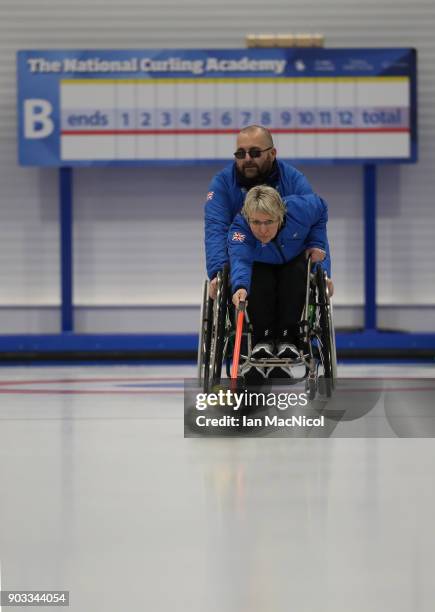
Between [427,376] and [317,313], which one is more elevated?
[317,313]

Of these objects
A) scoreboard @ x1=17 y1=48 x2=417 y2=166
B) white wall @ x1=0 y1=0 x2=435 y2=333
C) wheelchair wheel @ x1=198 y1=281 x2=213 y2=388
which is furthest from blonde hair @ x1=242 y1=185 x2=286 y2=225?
white wall @ x1=0 y1=0 x2=435 y2=333

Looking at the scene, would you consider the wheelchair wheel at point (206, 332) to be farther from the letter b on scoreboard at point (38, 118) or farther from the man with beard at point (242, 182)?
the letter b on scoreboard at point (38, 118)

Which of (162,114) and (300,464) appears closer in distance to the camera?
(300,464)

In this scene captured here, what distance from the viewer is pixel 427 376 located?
18.4 feet

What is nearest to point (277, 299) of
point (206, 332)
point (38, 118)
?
point (206, 332)

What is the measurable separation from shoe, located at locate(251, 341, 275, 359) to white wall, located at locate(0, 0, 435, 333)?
373 centimetres

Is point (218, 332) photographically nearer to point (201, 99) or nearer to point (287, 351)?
point (287, 351)

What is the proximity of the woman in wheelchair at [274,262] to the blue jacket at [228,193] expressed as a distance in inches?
4.6

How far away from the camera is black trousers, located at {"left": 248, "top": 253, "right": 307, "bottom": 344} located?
351 centimetres

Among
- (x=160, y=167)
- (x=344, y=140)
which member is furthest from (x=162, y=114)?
(x=344, y=140)

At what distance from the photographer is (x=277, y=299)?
3547 mm

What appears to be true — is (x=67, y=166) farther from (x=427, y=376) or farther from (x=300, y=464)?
(x=300, y=464)

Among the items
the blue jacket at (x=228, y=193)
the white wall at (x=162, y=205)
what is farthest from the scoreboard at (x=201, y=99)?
the blue jacket at (x=228, y=193)

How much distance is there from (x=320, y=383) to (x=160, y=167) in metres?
3.93
